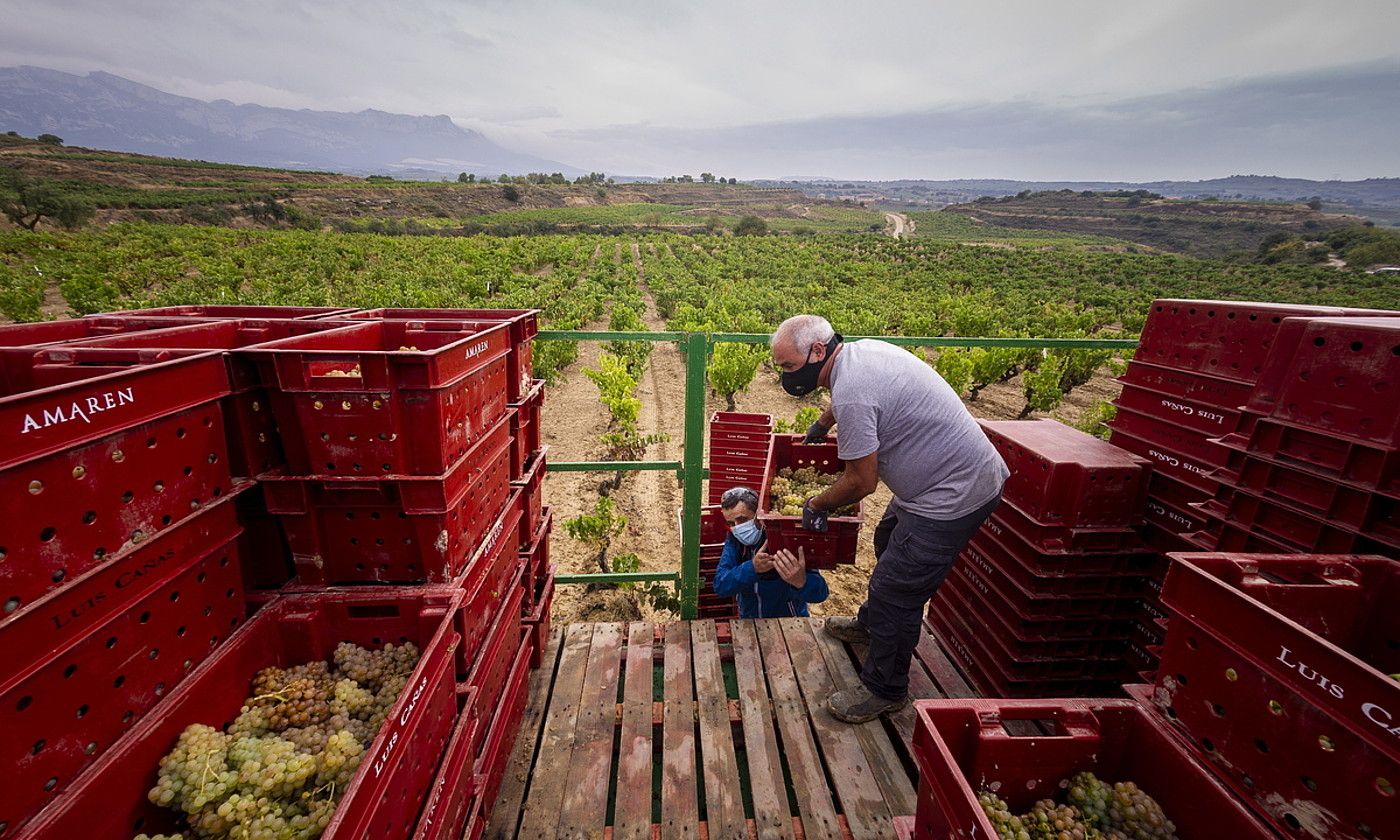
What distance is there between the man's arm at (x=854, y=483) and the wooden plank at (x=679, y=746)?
55.3 inches

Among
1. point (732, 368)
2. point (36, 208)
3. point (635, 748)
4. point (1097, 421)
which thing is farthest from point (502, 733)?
point (36, 208)

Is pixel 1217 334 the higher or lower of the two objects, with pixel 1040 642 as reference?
higher

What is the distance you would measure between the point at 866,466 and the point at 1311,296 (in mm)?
48316

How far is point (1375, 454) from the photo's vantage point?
1926mm

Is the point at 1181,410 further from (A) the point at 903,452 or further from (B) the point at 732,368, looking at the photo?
(B) the point at 732,368

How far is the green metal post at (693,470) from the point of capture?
372cm

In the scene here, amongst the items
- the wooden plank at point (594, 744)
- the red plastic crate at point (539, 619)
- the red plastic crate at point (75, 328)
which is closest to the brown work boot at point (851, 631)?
the wooden plank at point (594, 744)

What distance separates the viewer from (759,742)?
3078 millimetres

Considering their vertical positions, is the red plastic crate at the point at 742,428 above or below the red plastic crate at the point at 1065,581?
below

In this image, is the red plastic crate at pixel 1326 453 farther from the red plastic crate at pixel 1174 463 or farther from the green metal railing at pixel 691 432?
the green metal railing at pixel 691 432

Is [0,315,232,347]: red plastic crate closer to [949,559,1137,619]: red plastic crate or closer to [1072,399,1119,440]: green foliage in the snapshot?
[949,559,1137,619]: red plastic crate

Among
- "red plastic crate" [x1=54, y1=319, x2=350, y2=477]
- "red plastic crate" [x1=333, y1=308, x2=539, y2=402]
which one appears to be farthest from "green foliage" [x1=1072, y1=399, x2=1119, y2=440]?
"red plastic crate" [x1=54, y1=319, x2=350, y2=477]

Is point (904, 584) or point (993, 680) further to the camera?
point (993, 680)

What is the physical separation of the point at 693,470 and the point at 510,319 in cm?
159
